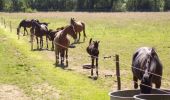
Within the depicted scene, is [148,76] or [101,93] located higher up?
[148,76]

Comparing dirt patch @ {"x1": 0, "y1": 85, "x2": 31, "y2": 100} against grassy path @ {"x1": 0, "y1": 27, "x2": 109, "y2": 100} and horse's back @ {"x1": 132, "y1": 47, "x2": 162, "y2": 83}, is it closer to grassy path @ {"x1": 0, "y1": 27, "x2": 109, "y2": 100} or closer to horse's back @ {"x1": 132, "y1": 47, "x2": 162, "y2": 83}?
grassy path @ {"x1": 0, "y1": 27, "x2": 109, "y2": 100}

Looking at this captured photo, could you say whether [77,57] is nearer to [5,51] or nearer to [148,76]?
[5,51]

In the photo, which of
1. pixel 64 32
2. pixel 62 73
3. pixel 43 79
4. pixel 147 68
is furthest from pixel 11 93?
pixel 64 32

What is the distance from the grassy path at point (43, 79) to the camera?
15413 millimetres

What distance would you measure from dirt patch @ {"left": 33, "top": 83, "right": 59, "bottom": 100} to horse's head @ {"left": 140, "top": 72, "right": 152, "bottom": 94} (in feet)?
13.9

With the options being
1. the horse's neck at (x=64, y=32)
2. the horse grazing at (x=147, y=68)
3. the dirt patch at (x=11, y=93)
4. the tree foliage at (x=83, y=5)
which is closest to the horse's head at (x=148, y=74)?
the horse grazing at (x=147, y=68)

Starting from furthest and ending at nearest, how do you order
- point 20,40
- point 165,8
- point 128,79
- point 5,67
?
point 165,8 → point 20,40 → point 5,67 → point 128,79

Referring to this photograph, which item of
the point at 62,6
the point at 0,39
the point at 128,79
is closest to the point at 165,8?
the point at 62,6

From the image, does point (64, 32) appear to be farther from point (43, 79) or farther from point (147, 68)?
point (147, 68)

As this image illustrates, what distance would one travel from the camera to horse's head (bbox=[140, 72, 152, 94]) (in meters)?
10.9

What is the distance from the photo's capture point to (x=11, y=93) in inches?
625

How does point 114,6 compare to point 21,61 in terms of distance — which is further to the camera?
point 114,6

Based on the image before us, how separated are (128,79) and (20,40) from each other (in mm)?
17996

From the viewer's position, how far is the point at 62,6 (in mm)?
119062
